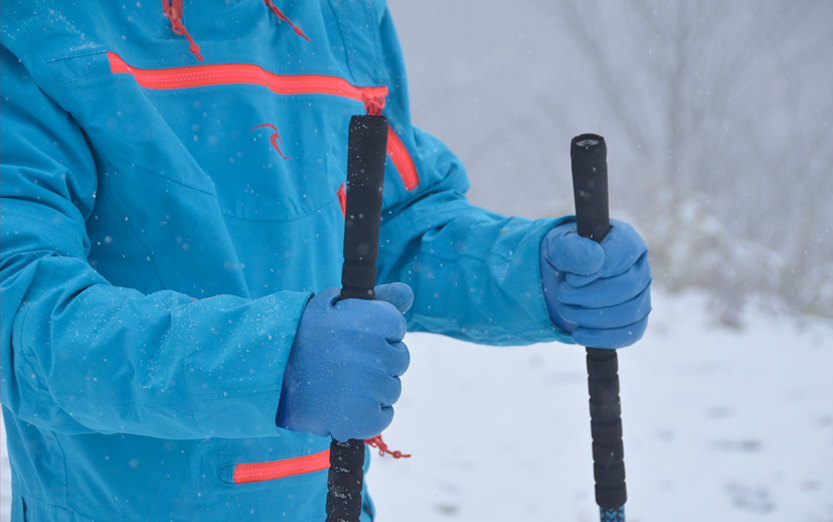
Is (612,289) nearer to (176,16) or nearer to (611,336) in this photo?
(611,336)

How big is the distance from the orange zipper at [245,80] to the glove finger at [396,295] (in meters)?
0.22

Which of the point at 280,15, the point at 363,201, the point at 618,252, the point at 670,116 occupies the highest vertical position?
the point at 670,116

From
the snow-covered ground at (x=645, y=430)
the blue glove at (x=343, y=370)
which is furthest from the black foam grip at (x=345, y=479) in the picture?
the snow-covered ground at (x=645, y=430)

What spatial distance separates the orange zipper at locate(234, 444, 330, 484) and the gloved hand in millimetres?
457

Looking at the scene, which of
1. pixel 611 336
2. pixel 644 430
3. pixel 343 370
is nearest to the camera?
pixel 343 370

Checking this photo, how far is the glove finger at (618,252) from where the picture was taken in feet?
2.95

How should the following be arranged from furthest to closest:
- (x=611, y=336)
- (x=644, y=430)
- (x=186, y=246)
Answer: (x=644, y=430) < (x=611, y=336) < (x=186, y=246)

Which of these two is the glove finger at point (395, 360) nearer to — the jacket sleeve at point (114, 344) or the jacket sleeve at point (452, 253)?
the jacket sleeve at point (114, 344)

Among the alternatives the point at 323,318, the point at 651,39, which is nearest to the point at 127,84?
the point at 323,318

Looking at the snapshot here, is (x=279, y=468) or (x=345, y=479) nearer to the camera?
(x=345, y=479)

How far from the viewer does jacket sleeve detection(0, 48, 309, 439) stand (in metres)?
0.60

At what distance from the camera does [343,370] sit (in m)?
0.61

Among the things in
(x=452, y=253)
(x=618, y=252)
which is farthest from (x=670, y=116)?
(x=618, y=252)

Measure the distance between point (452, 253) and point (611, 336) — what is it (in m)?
0.36
